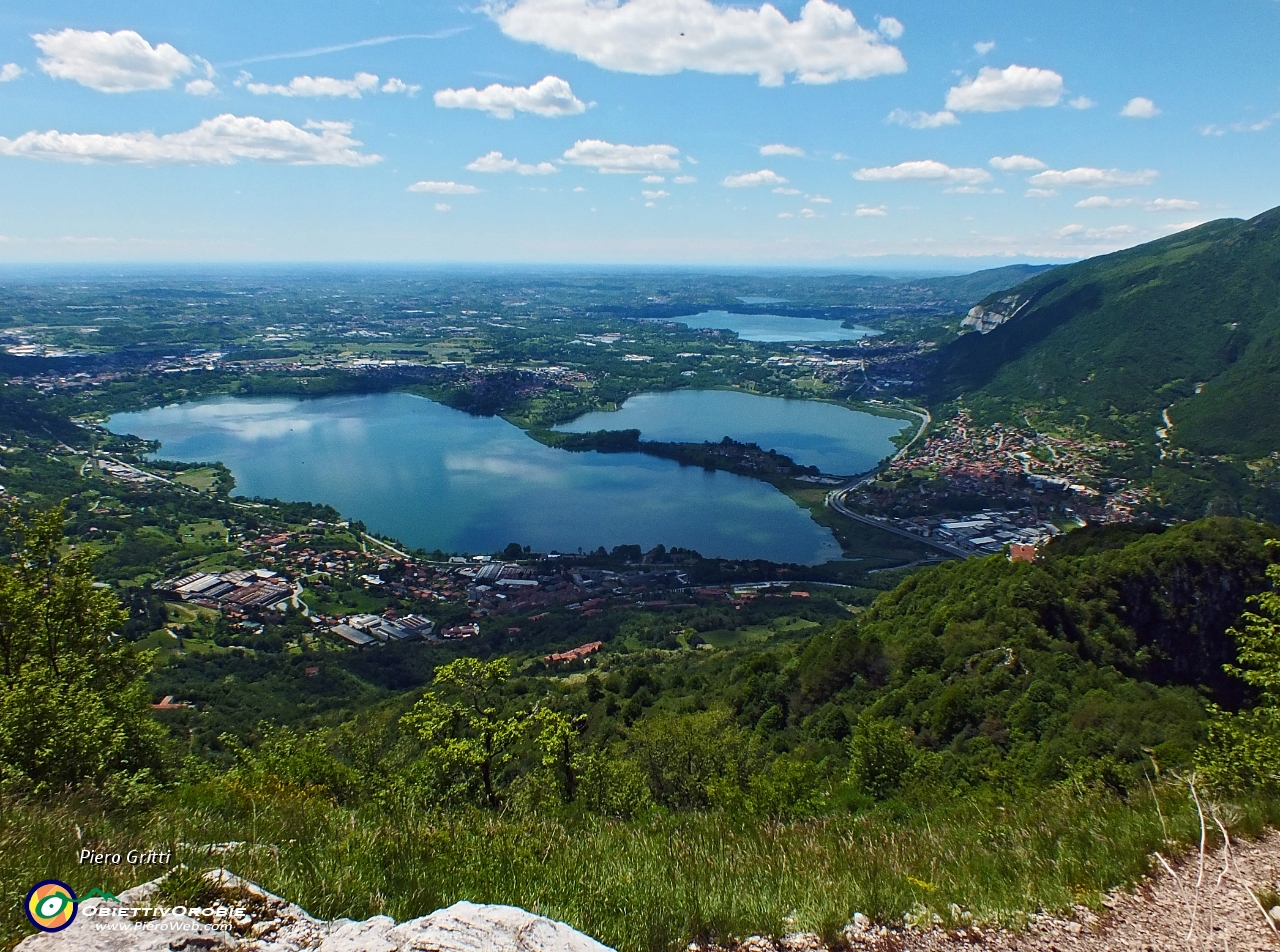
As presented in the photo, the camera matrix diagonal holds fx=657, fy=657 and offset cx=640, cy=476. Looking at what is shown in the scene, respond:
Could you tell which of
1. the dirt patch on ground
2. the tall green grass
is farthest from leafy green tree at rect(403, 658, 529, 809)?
the dirt patch on ground

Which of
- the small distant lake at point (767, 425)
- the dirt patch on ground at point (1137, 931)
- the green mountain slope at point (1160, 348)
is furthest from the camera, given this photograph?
the small distant lake at point (767, 425)

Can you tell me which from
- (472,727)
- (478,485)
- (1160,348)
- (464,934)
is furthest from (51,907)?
(1160,348)

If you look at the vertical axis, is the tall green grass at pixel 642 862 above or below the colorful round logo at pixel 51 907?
below

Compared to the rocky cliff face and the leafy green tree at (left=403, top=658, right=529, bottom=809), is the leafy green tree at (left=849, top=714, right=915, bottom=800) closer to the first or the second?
the leafy green tree at (left=403, top=658, right=529, bottom=809)

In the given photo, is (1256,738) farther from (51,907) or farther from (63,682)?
(63,682)

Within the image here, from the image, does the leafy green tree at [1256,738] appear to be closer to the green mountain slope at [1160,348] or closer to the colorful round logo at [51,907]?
the colorful round logo at [51,907]

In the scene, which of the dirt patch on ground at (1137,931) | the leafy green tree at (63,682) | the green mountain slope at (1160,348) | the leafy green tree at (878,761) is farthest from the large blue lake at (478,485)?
the dirt patch on ground at (1137,931)
